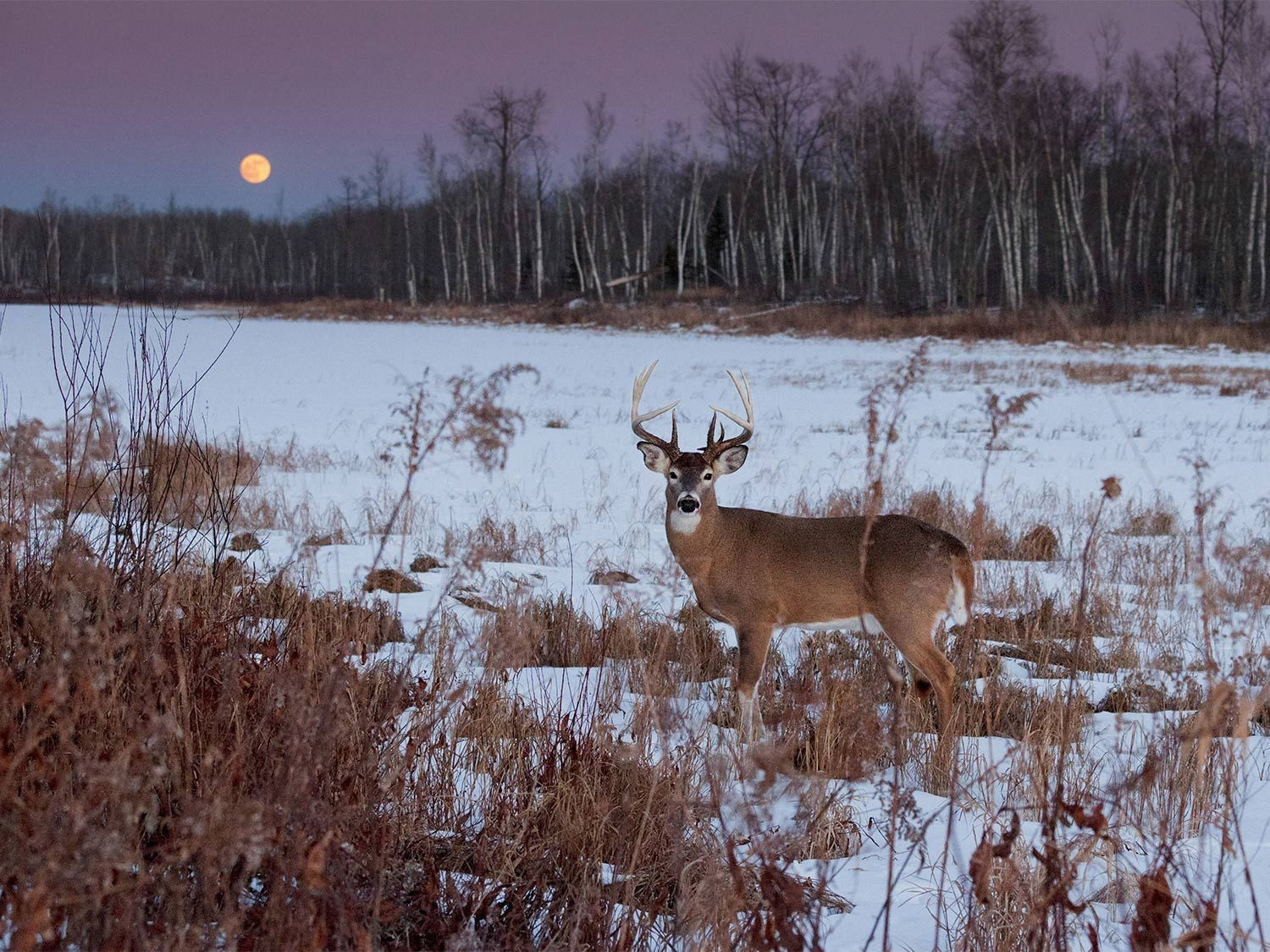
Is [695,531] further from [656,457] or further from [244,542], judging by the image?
[244,542]

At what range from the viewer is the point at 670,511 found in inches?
221

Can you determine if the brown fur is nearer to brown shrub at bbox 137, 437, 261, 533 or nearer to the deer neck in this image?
the deer neck

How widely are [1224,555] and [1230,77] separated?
3907 cm

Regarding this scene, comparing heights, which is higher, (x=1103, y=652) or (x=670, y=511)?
(x=670, y=511)

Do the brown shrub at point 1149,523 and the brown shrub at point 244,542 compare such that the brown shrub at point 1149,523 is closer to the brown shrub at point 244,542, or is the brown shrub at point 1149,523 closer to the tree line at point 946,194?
the brown shrub at point 244,542

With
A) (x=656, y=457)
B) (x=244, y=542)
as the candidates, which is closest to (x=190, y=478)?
(x=244, y=542)

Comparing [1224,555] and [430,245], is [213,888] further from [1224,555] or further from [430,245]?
[430,245]

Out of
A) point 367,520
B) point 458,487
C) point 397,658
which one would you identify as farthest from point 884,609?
point 458,487

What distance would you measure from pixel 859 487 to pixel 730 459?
4342 mm

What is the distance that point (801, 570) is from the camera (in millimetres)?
5262

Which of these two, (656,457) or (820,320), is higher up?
(820,320)

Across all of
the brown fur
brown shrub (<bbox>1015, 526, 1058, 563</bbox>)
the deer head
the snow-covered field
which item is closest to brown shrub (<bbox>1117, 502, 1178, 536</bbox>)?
the snow-covered field

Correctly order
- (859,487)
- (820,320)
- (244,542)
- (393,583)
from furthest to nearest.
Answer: (820,320) < (859,487) < (244,542) < (393,583)

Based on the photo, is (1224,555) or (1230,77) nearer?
(1224,555)
